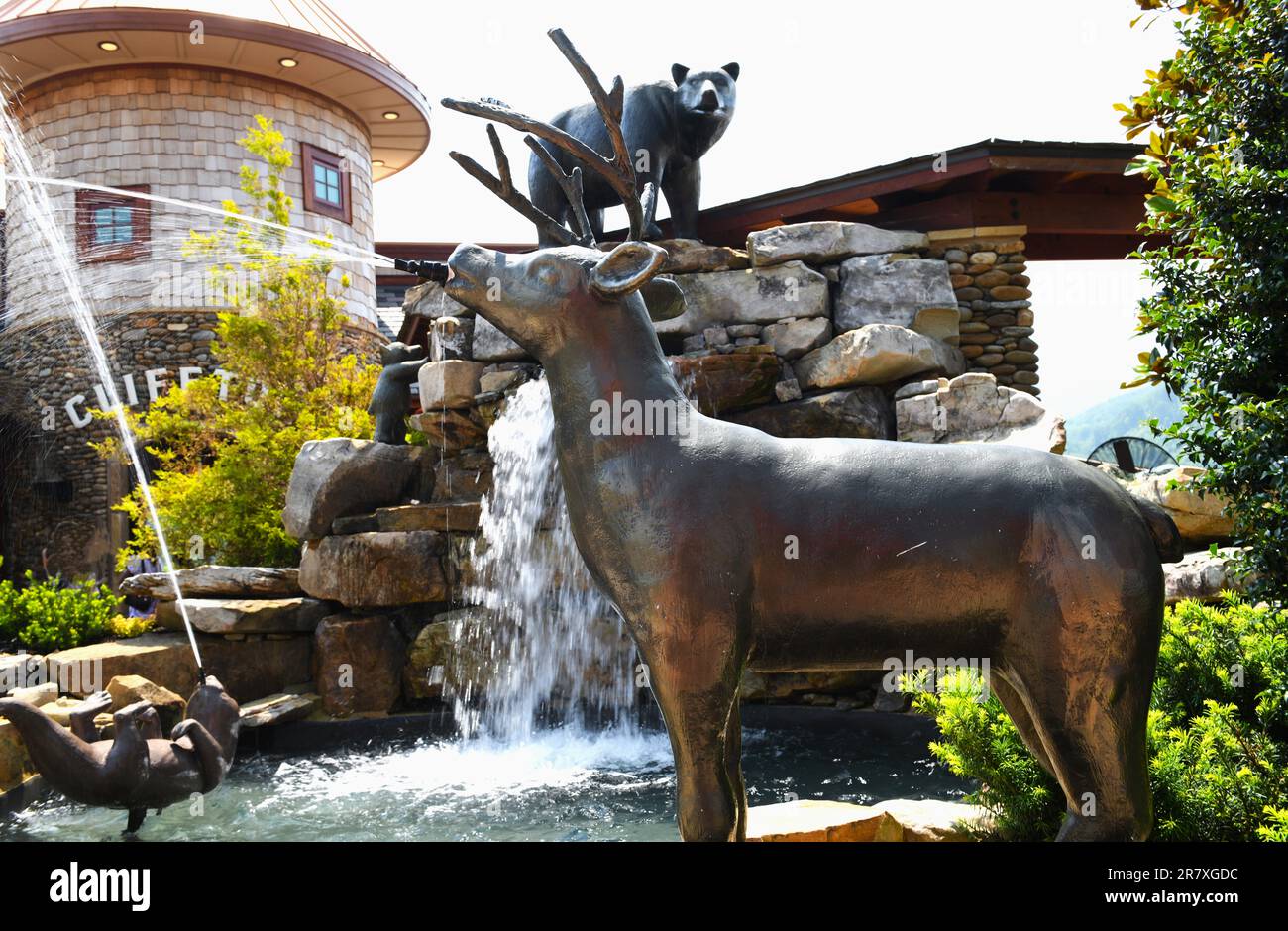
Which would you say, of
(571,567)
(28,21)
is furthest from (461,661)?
(28,21)

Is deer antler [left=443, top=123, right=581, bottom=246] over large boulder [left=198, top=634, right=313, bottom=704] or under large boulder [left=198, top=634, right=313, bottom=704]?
over

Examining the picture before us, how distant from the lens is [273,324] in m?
12.6

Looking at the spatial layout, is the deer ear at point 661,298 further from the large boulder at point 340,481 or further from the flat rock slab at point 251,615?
the flat rock slab at point 251,615

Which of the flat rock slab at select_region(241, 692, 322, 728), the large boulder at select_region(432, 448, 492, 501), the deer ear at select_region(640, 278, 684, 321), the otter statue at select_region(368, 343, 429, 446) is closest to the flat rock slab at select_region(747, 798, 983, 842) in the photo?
the deer ear at select_region(640, 278, 684, 321)

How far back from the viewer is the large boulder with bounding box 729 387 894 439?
754cm

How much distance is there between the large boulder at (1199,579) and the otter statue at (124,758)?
5703 millimetres

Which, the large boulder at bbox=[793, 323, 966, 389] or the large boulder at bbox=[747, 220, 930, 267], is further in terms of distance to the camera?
the large boulder at bbox=[747, 220, 930, 267]

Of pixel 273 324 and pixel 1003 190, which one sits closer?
pixel 1003 190

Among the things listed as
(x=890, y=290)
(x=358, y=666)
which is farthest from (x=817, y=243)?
(x=358, y=666)

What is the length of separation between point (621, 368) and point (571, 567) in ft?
16.6

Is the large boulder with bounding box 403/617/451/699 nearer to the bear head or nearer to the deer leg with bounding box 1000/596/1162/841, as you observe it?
the bear head

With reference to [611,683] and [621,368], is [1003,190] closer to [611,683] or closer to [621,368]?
[611,683]

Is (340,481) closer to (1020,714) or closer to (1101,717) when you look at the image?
(1020,714)

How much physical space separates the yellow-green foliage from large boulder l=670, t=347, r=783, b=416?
17.3 feet
